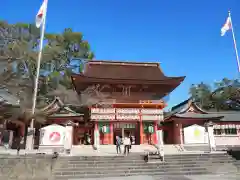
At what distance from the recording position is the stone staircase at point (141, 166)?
42.7ft

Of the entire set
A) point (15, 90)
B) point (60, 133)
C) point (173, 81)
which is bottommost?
point (60, 133)

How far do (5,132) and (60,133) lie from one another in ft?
28.7

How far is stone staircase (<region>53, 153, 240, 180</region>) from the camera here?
1302 cm

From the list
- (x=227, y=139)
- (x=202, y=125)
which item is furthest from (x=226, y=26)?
(x=227, y=139)

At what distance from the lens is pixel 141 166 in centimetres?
1405

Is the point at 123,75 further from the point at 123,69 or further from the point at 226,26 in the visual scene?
the point at 226,26

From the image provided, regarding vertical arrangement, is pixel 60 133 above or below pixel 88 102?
below

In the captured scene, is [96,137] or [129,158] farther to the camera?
[96,137]

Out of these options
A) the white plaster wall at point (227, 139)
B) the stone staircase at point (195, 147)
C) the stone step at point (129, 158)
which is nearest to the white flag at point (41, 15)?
the stone step at point (129, 158)

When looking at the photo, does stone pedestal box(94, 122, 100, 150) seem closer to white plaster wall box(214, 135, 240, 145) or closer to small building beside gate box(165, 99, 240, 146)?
small building beside gate box(165, 99, 240, 146)

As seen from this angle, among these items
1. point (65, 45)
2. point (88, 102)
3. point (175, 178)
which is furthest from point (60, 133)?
point (65, 45)

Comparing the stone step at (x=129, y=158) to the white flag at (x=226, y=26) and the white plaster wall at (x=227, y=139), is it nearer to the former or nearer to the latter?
the white flag at (x=226, y=26)

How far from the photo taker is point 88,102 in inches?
720

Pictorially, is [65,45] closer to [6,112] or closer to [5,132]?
[5,132]
